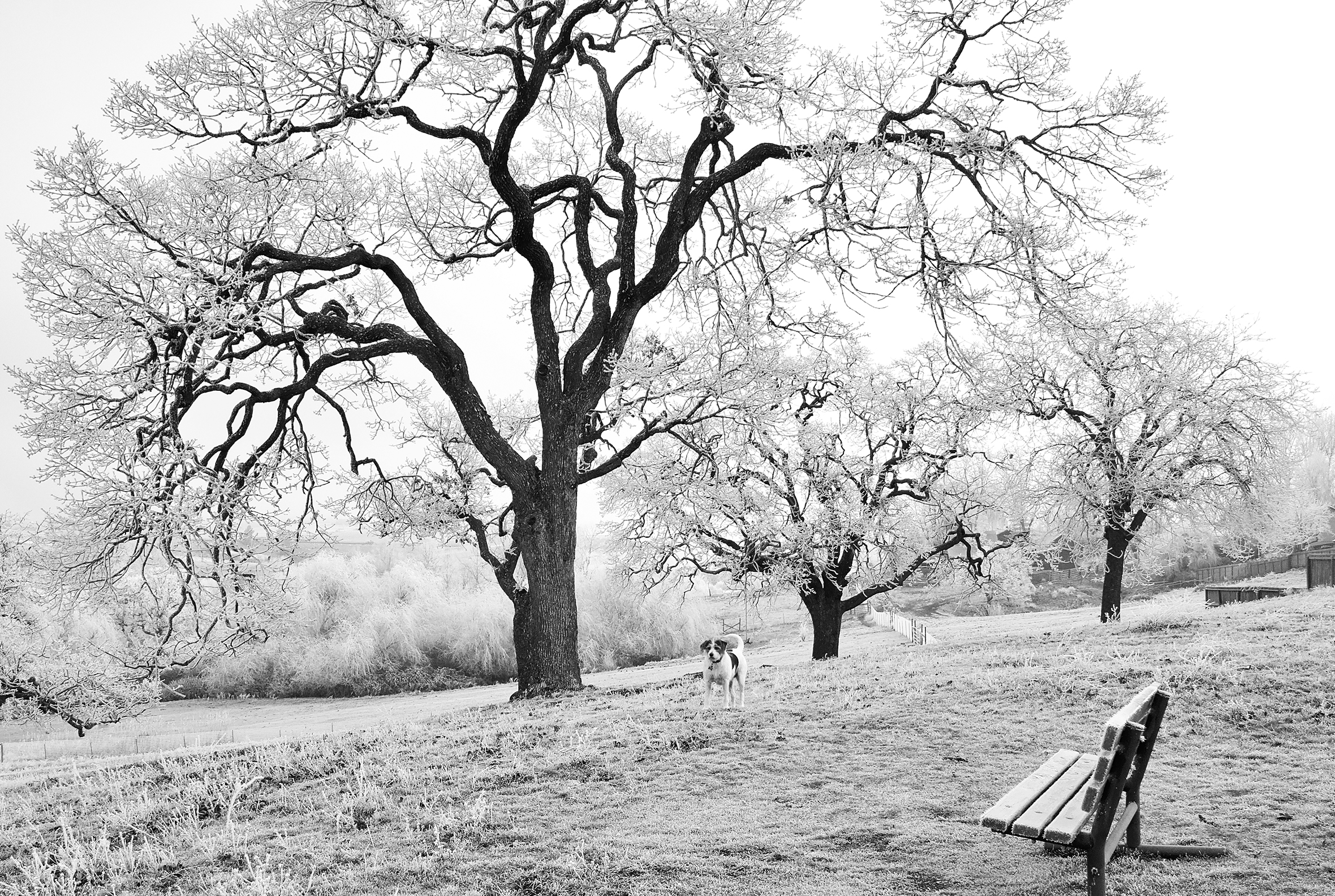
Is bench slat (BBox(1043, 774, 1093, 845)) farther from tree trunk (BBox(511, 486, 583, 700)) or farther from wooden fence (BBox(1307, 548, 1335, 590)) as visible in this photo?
wooden fence (BBox(1307, 548, 1335, 590))

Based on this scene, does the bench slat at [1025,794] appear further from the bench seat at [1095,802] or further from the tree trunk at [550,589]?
the tree trunk at [550,589]

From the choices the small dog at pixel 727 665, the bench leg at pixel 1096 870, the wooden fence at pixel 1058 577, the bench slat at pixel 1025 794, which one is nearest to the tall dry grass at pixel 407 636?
the small dog at pixel 727 665

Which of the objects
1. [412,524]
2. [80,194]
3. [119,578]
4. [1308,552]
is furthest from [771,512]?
[1308,552]

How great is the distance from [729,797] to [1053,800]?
8.17ft

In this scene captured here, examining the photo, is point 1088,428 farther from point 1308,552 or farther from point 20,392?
point 1308,552

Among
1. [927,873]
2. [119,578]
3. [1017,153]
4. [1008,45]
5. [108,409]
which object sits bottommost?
[927,873]

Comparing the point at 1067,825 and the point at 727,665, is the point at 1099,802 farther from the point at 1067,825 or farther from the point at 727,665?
the point at 727,665

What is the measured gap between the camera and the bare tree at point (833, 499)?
1955 cm

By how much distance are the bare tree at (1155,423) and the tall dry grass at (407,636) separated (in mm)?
14450

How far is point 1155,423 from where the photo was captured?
23.2 m

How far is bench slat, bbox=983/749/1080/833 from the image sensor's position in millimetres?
4566

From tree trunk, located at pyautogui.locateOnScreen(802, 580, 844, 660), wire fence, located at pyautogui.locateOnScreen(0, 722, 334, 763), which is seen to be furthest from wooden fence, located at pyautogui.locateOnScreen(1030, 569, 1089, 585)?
wire fence, located at pyautogui.locateOnScreen(0, 722, 334, 763)

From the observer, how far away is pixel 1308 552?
45250 millimetres

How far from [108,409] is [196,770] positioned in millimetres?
5253
